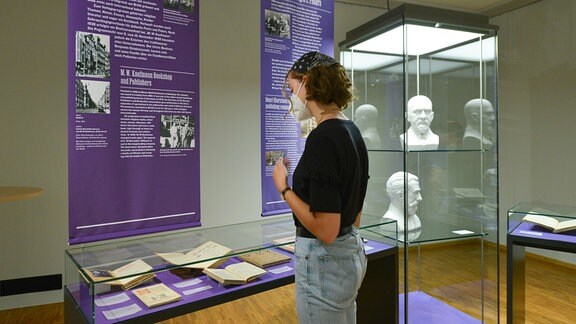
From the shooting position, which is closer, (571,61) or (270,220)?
(270,220)

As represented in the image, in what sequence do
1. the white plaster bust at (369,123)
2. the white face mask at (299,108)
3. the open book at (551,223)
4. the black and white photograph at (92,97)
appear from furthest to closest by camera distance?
1. the white plaster bust at (369,123)
2. the open book at (551,223)
3. the black and white photograph at (92,97)
4. the white face mask at (299,108)

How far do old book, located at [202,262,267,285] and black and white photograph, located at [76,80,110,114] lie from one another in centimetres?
112

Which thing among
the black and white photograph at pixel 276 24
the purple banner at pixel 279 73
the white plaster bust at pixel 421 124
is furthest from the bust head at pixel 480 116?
the black and white photograph at pixel 276 24

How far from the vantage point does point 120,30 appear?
2.23 metres

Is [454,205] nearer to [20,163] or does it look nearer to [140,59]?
[140,59]

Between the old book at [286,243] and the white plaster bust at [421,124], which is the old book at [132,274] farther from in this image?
the white plaster bust at [421,124]

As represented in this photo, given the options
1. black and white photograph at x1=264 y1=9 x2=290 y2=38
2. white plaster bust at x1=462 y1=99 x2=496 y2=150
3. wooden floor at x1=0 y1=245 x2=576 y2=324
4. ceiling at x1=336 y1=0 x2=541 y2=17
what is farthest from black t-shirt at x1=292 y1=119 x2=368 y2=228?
ceiling at x1=336 y1=0 x2=541 y2=17

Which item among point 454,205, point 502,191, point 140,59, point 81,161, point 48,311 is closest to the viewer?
point 81,161

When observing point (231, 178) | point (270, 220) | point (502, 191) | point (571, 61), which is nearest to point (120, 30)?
point (270, 220)

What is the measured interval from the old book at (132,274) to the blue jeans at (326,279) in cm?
59

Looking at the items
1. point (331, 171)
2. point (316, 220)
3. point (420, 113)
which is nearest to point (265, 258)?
point (316, 220)

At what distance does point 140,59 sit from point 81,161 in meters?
0.68

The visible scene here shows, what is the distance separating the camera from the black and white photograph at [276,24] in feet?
9.71

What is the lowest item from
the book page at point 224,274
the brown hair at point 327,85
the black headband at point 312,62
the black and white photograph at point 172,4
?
the book page at point 224,274
